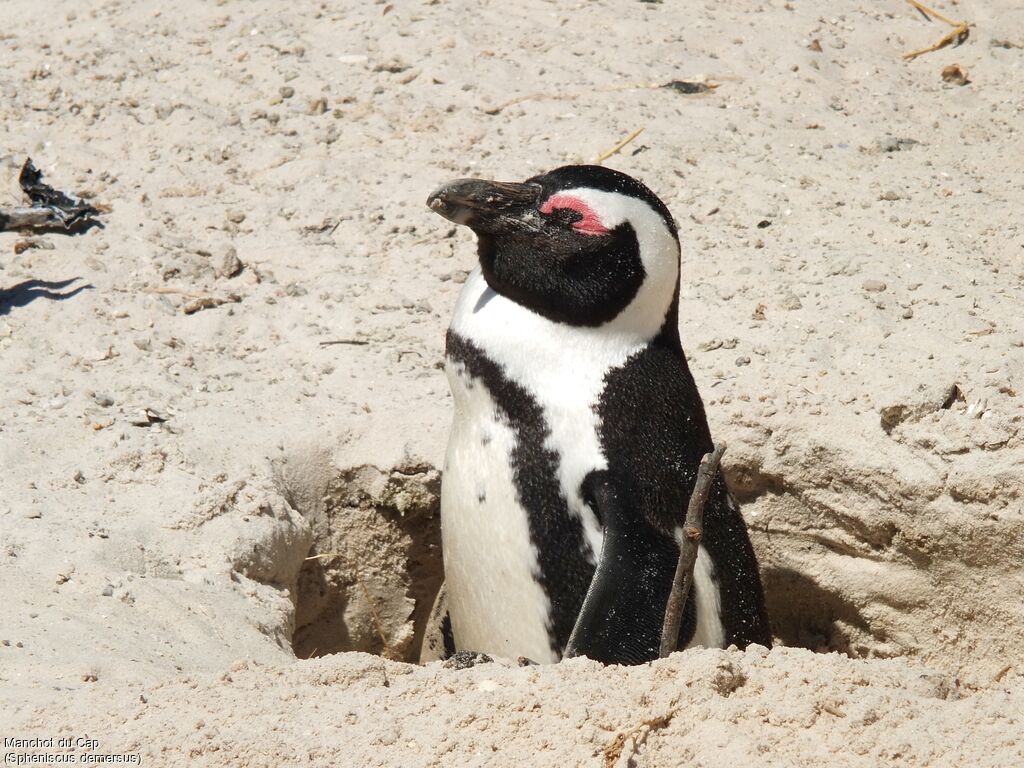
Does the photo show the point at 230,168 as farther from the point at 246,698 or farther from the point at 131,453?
the point at 246,698

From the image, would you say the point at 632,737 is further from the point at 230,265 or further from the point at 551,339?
the point at 230,265

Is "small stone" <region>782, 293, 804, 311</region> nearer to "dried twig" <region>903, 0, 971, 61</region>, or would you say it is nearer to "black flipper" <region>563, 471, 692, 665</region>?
"black flipper" <region>563, 471, 692, 665</region>

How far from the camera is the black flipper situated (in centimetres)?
247

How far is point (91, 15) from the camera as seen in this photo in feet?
17.1

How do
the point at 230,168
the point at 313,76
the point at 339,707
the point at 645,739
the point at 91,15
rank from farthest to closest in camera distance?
the point at 91,15 < the point at 313,76 < the point at 230,168 < the point at 339,707 < the point at 645,739

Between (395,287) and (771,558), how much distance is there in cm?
151

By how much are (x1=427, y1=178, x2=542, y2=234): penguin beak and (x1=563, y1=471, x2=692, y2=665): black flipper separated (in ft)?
1.95

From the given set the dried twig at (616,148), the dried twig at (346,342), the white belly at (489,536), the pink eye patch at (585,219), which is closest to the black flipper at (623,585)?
the white belly at (489,536)

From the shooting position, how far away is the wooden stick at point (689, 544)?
2.00 meters

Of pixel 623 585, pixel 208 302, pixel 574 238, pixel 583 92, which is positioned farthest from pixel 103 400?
pixel 583 92

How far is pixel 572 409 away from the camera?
2.71 metres

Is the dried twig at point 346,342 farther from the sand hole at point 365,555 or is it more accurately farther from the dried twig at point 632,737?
the dried twig at point 632,737

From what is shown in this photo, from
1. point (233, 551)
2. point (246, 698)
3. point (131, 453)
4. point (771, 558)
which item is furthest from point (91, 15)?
point (246, 698)

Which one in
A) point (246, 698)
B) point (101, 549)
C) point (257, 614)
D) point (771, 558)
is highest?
point (246, 698)
